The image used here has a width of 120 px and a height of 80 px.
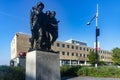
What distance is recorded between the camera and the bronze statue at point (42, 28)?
38.1 feet

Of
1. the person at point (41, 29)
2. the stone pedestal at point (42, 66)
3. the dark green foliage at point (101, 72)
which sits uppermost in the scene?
the person at point (41, 29)

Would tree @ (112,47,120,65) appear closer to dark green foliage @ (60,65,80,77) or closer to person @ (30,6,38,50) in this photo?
dark green foliage @ (60,65,80,77)

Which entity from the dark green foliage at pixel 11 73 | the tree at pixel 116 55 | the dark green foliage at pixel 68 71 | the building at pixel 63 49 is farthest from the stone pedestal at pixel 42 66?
the tree at pixel 116 55

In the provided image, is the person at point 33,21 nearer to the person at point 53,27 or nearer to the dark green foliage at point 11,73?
the person at point 53,27

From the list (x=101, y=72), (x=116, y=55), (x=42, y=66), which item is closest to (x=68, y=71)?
(x=101, y=72)

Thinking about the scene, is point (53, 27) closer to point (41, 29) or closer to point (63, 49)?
point (41, 29)

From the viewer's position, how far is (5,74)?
13.1 metres

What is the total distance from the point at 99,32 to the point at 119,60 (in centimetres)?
3646

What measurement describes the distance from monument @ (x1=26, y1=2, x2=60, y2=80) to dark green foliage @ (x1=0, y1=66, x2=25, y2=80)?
2340mm

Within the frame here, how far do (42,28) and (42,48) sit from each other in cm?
121

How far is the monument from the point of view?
1075cm

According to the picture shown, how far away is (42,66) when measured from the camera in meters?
10.8

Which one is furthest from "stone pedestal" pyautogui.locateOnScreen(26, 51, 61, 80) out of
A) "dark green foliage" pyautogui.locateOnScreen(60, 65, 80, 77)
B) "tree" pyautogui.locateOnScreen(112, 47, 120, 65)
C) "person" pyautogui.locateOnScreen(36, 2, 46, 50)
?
"tree" pyautogui.locateOnScreen(112, 47, 120, 65)

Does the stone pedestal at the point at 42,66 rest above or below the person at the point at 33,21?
below
